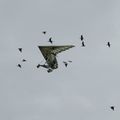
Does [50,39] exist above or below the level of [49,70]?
above

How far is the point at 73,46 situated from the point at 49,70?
1150cm

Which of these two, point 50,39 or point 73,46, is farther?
point 73,46

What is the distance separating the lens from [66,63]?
80688 mm

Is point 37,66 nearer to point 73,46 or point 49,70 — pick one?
point 49,70

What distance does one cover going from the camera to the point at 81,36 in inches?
2921

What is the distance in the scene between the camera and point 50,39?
73.8m

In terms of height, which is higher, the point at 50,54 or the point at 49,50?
the point at 49,50

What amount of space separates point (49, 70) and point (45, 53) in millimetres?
5676

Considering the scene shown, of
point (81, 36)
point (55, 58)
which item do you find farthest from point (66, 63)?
point (81, 36)

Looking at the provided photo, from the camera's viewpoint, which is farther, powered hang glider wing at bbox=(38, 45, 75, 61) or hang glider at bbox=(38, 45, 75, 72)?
powered hang glider wing at bbox=(38, 45, 75, 61)

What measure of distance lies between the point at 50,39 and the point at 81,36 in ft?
24.5

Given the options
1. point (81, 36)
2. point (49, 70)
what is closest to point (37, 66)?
point (49, 70)

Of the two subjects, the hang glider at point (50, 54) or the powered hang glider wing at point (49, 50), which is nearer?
the hang glider at point (50, 54)

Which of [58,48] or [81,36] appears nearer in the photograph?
[81,36]
